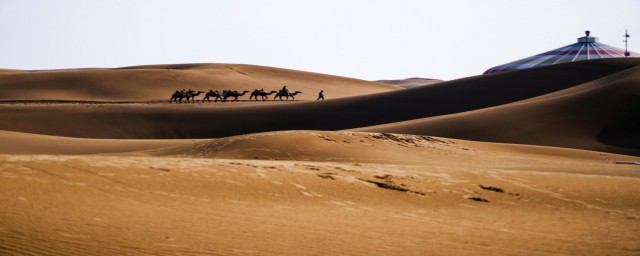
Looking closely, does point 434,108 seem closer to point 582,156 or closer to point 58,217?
point 582,156

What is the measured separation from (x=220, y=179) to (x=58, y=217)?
4.95m

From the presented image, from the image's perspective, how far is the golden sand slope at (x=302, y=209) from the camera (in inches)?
342

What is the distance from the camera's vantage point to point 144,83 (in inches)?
2606

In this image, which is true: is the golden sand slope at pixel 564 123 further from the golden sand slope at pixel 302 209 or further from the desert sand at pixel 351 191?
the golden sand slope at pixel 302 209

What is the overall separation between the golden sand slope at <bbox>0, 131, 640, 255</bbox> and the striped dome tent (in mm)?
31965

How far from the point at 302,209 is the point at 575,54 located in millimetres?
42310

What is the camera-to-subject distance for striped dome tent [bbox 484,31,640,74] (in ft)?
165

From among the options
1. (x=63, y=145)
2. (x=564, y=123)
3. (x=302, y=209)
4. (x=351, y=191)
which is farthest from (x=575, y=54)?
(x=302, y=209)

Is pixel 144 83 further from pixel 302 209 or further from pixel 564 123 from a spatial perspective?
pixel 302 209

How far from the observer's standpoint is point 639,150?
3055 cm

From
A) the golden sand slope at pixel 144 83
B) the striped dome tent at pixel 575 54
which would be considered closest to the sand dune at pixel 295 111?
the striped dome tent at pixel 575 54

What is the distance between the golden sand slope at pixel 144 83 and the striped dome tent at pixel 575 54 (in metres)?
20.5

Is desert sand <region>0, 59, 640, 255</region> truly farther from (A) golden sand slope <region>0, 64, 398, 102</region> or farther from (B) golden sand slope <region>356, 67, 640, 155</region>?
(A) golden sand slope <region>0, 64, 398, 102</region>

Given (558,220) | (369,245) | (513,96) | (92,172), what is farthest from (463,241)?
(513,96)
